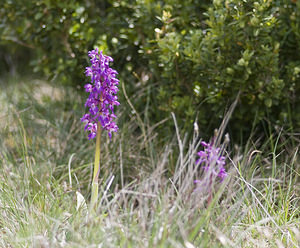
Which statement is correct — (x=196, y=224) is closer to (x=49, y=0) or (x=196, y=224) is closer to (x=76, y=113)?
(x=76, y=113)

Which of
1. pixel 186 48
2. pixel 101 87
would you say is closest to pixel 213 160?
pixel 101 87

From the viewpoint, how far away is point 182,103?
357 centimetres

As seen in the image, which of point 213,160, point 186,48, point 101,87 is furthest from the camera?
point 186,48

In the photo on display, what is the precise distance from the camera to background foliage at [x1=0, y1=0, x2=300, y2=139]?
3.24 m

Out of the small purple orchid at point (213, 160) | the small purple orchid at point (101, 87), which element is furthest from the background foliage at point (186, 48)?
the small purple orchid at point (101, 87)

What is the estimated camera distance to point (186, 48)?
3.29m

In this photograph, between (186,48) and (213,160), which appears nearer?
(213,160)

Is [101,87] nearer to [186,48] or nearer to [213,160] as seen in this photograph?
[213,160]

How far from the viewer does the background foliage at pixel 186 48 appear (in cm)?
324

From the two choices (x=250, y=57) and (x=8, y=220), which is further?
(x=250, y=57)

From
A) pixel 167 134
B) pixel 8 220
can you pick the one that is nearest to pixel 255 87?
pixel 167 134

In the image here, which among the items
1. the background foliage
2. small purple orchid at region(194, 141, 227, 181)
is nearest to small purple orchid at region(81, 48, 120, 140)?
small purple orchid at region(194, 141, 227, 181)

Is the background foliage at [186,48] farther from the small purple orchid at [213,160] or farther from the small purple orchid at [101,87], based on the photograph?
the small purple orchid at [101,87]

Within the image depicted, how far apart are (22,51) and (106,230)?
6.65 m
